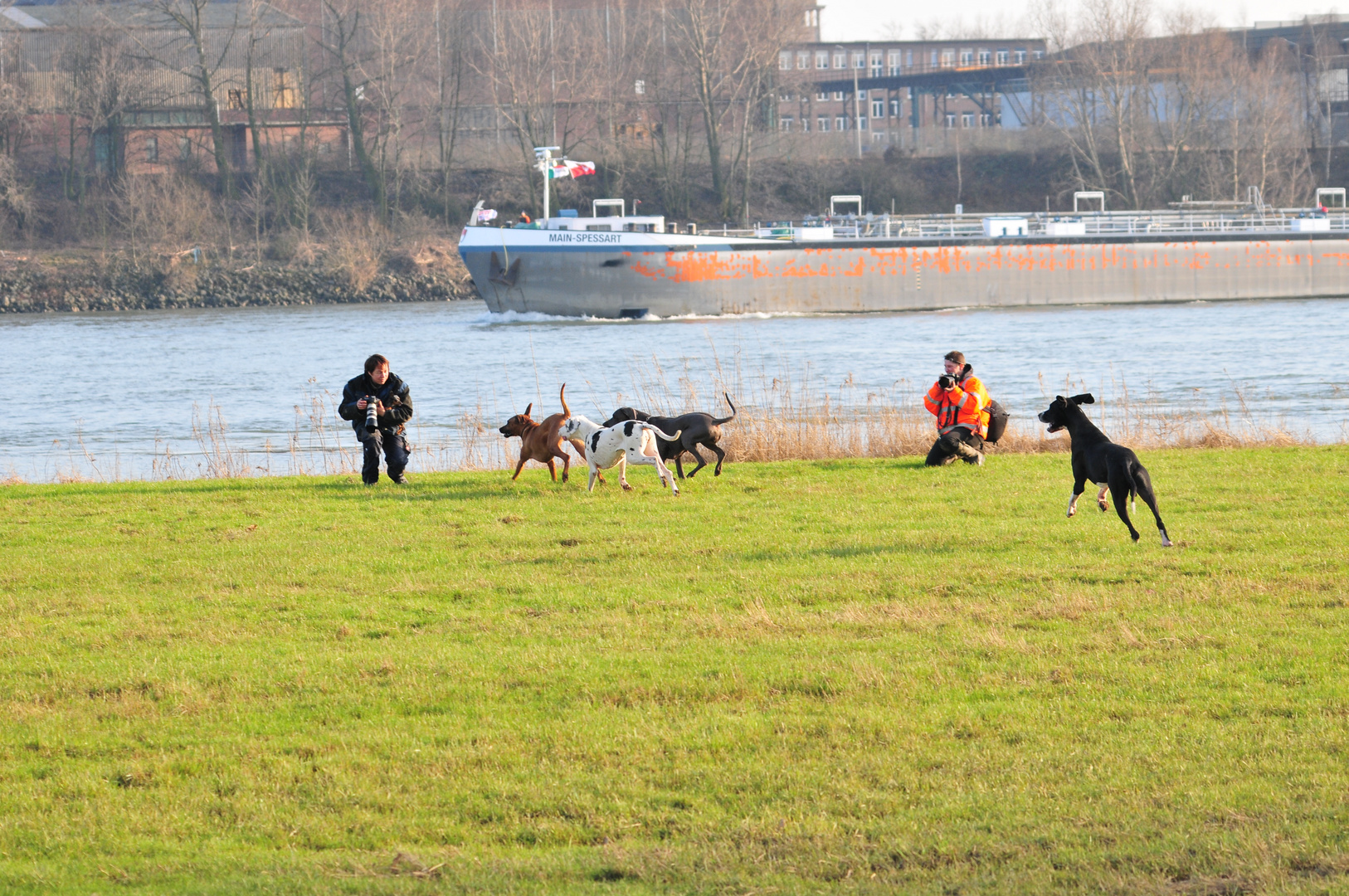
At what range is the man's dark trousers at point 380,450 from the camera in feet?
42.1

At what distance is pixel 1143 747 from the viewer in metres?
5.46

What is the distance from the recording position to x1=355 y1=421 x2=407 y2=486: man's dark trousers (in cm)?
1284

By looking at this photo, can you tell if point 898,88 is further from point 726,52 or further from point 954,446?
point 954,446

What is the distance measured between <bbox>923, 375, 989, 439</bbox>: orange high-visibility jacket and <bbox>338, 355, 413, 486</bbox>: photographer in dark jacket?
192 inches

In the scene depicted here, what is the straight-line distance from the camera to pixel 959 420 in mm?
13609

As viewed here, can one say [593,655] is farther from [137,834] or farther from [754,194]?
[754,194]

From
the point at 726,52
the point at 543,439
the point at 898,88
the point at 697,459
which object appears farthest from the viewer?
the point at 898,88

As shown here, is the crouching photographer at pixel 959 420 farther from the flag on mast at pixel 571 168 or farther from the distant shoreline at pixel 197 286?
the distant shoreline at pixel 197 286

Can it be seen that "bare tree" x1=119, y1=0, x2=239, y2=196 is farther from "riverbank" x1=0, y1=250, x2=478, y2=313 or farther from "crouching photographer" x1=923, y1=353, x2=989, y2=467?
"crouching photographer" x1=923, y1=353, x2=989, y2=467

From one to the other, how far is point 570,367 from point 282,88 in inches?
1798

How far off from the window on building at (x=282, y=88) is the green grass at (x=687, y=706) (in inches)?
2630

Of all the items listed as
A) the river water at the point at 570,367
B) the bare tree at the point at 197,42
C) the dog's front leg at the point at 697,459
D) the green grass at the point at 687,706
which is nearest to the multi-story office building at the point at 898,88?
the bare tree at the point at 197,42

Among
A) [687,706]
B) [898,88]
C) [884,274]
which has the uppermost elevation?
[898,88]

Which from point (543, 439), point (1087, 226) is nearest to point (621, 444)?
point (543, 439)
